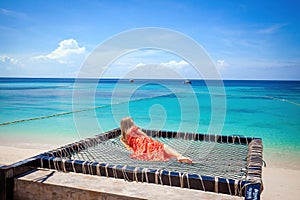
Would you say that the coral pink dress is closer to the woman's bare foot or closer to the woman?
the woman

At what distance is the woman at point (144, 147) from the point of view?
11.2 feet

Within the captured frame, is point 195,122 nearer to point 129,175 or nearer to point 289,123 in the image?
point 289,123

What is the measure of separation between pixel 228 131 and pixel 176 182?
7581 millimetres

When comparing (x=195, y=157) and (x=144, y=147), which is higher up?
(x=144, y=147)

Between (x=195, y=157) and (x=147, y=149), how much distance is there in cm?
60

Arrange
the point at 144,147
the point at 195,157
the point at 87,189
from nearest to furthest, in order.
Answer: the point at 87,189
the point at 195,157
the point at 144,147

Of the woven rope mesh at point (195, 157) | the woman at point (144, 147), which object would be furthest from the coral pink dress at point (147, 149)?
the woven rope mesh at point (195, 157)

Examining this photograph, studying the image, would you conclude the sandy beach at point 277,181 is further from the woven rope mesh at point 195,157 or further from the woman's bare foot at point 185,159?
the woman's bare foot at point 185,159

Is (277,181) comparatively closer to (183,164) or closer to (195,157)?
(195,157)

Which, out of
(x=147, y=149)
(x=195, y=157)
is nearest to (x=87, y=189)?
(x=147, y=149)

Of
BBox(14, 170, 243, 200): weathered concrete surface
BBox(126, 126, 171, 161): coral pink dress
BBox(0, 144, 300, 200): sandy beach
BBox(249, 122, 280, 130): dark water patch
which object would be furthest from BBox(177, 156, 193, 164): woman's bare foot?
BBox(249, 122, 280, 130): dark water patch

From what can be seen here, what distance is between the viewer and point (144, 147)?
361cm

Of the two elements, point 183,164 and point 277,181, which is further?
point 277,181

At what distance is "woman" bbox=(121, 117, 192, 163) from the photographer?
3418 millimetres
